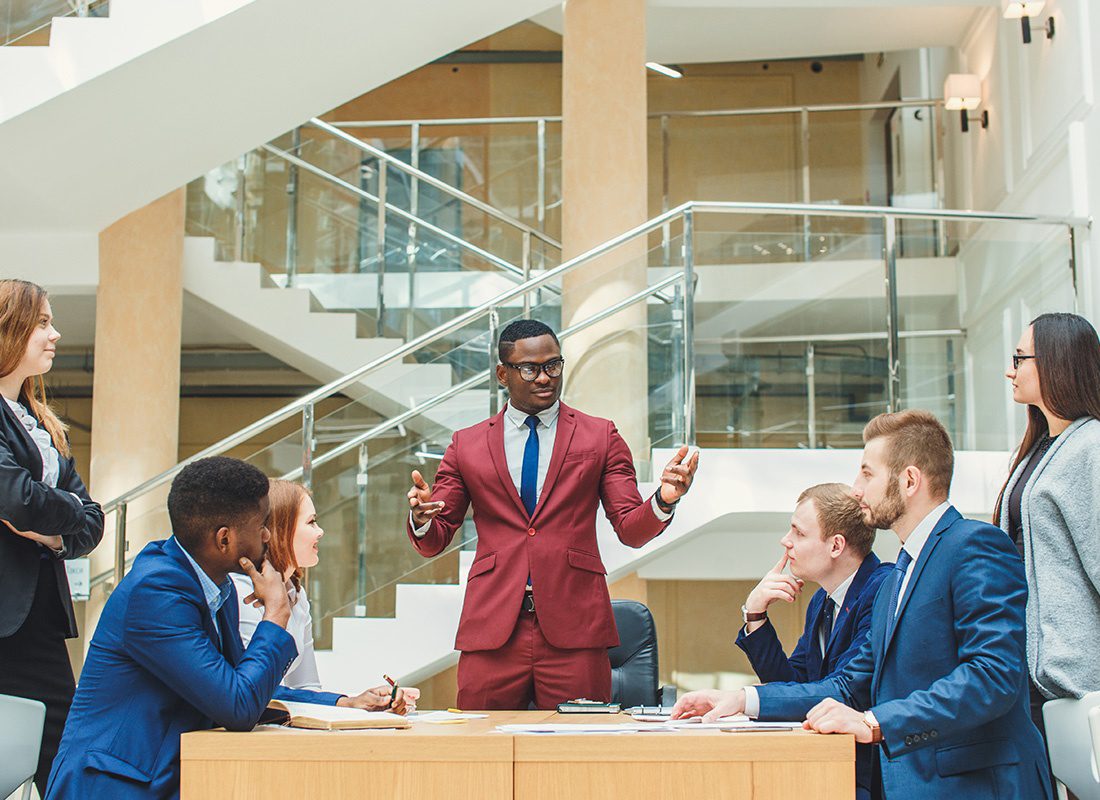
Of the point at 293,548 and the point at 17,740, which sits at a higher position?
the point at 293,548

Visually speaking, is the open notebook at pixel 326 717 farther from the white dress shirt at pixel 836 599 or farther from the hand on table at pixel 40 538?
the white dress shirt at pixel 836 599

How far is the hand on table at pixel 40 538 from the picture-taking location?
10.2ft

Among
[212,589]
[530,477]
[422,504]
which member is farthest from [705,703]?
[530,477]

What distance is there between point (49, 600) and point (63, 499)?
28 cm

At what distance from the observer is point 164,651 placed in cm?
215

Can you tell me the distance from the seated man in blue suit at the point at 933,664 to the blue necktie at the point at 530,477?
3.84 feet

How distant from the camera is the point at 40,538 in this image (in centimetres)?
315

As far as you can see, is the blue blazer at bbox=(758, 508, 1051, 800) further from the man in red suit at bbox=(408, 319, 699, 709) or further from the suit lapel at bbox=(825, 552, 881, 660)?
the man in red suit at bbox=(408, 319, 699, 709)

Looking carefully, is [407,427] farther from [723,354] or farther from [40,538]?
[40,538]

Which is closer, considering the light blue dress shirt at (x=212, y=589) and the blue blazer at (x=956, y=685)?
the blue blazer at (x=956, y=685)

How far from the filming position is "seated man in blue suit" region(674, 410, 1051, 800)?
2.15 m

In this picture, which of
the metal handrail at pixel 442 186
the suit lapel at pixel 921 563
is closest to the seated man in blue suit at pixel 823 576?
the suit lapel at pixel 921 563

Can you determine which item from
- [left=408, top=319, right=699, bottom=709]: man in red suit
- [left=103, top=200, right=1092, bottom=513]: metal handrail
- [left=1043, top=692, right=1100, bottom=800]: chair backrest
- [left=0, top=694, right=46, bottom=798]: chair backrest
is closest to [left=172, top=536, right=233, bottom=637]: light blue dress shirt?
[left=0, top=694, right=46, bottom=798]: chair backrest

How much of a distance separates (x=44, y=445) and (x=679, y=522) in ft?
9.02
